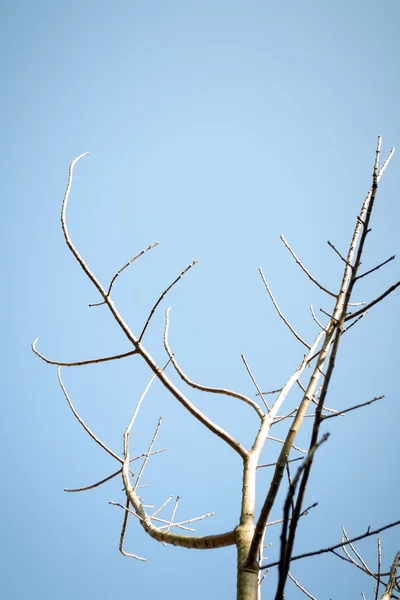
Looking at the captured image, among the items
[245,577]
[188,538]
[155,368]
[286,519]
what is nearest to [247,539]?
[245,577]

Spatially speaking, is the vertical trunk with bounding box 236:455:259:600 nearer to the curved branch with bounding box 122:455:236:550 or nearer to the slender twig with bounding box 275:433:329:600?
the curved branch with bounding box 122:455:236:550

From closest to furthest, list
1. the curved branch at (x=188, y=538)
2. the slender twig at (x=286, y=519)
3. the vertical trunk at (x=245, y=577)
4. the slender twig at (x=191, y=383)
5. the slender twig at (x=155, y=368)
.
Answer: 1. the slender twig at (x=286, y=519)
2. the vertical trunk at (x=245, y=577)
3. the curved branch at (x=188, y=538)
4. the slender twig at (x=155, y=368)
5. the slender twig at (x=191, y=383)

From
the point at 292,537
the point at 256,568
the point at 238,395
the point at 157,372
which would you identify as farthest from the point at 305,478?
the point at 238,395

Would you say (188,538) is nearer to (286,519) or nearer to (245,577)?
(245,577)

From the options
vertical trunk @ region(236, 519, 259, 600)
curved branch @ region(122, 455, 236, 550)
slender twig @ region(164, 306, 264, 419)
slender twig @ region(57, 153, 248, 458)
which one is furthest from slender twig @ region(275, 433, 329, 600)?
slender twig @ region(164, 306, 264, 419)

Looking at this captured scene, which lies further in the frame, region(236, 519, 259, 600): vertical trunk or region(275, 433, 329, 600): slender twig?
region(236, 519, 259, 600): vertical trunk

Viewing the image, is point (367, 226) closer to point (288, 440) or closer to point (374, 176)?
point (374, 176)

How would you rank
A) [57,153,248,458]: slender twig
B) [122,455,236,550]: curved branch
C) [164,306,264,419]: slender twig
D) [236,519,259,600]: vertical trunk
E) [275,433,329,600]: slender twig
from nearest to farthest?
[275,433,329,600]: slender twig, [236,519,259,600]: vertical trunk, [122,455,236,550]: curved branch, [57,153,248,458]: slender twig, [164,306,264,419]: slender twig

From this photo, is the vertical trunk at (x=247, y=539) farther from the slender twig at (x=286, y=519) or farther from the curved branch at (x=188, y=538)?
the slender twig at (x=286, y=519)

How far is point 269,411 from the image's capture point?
238 centimetres

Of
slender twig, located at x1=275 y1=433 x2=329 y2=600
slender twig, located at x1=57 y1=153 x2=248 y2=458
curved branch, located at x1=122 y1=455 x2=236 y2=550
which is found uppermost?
slender twig, located at x1=57 y1=153 x2=248 y2=458

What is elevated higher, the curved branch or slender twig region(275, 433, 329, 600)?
the curved branch

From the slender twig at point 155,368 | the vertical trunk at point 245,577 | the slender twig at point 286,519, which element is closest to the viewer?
the slender twig at point 286,519

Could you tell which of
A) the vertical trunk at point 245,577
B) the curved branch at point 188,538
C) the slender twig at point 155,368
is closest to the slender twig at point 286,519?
the vertical trunk at point 245,577
